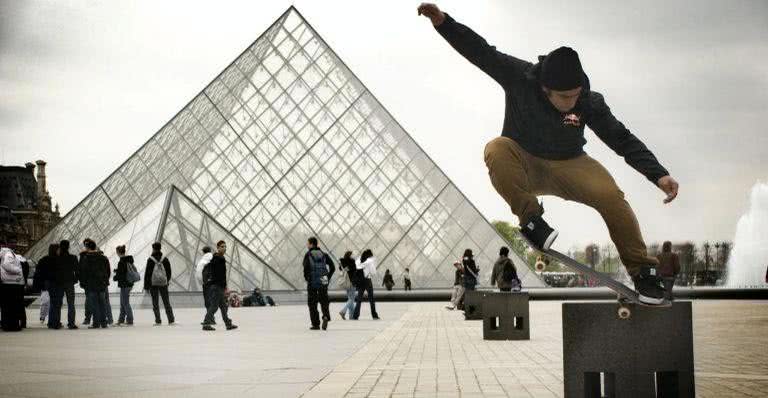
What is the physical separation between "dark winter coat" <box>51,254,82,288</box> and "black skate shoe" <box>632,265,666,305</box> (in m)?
15.9

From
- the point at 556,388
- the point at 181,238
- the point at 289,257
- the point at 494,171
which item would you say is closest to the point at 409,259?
the point at 289,257

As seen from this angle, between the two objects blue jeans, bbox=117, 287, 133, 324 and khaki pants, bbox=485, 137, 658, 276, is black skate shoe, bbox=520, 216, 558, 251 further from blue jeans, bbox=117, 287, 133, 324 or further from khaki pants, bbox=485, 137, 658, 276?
blue jeans, bbox=117, 287, 133, 324

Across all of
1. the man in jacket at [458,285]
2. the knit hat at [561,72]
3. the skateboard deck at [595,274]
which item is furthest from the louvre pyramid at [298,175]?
the knit hat at [561,72]

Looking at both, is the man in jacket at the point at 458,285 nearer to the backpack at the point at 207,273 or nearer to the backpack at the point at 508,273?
the backpack at the point at 508,273

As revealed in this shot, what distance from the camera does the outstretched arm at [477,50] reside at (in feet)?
12.8

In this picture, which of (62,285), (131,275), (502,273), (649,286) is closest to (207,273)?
(131,275)

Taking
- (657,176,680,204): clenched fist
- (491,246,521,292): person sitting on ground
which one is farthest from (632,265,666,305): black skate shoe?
(491,246,521,292): person sitting on ground

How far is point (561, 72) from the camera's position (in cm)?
384

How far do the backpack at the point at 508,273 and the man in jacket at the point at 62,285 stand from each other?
767 cm

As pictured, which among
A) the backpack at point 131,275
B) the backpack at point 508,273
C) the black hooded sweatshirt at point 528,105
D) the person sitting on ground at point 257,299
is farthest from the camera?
the person sitting on ground at point 257,299

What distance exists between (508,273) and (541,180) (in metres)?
13.7

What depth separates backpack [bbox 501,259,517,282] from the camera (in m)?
17.6

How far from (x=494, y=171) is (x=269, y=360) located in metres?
7.03

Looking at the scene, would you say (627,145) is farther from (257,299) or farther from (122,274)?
(257,299)
